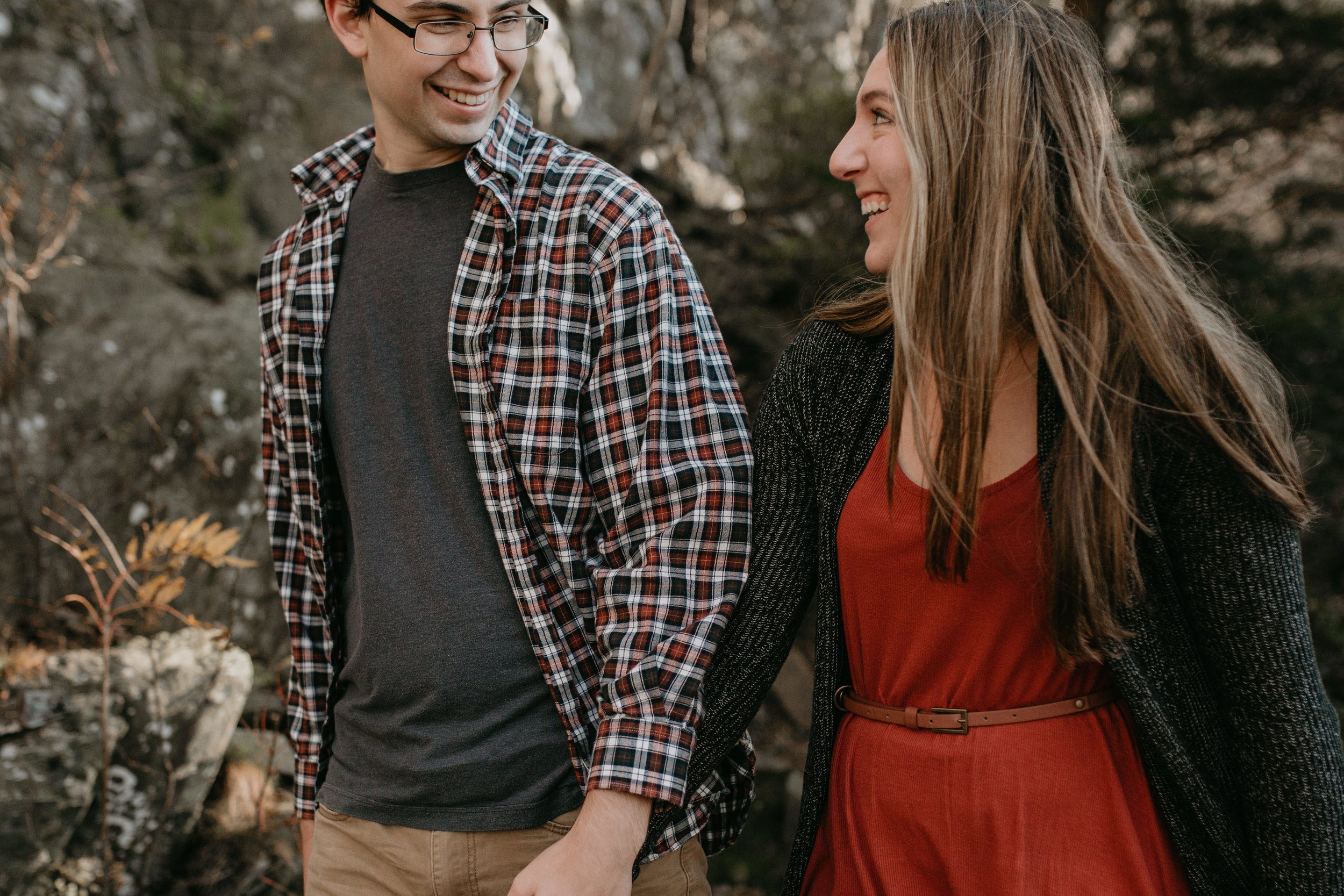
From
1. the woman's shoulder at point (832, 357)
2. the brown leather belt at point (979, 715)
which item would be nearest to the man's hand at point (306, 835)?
the brown leather belt at point (979, 715)

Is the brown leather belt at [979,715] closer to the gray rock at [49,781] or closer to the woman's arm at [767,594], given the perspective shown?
the woman's arm at [767,594]

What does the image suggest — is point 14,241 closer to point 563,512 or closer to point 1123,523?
point 563,512

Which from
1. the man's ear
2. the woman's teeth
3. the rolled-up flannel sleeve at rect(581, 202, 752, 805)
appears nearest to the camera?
the rolled-up flannel sleeve at rect(581, 202, 752, 805)

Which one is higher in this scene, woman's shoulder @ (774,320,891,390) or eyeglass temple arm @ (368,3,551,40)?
eyeglass temple arm @ (368,3,551,40)

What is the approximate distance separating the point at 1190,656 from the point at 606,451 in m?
0.89

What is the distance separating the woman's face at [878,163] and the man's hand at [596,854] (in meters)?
0.88

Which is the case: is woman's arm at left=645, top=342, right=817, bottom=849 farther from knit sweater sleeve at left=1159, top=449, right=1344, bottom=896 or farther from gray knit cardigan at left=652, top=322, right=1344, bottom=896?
knit sweater sleeve at left=1159, top=449, right=1344, bottom=896

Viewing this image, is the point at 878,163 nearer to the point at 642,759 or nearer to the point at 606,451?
the point at 606,451

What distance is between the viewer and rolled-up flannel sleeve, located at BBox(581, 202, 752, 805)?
4.30ft

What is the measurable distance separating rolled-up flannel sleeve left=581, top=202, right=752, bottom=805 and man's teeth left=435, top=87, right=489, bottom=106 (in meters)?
0.37

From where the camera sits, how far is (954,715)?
1.34 m

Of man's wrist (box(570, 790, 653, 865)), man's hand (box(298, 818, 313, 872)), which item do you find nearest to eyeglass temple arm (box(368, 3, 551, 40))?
man's wrist (box(570, 790, 653, 865))

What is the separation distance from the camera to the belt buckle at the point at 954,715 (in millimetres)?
1328

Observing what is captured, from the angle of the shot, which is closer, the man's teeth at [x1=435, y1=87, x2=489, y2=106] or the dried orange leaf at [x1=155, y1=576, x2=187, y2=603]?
the man's teeth at [x1=435, y1=87, x2=489, y2=106]
